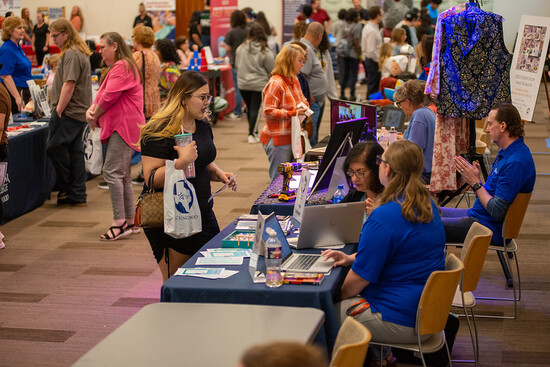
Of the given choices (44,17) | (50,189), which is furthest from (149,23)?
(50,189)

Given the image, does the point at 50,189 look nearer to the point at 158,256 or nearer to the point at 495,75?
the point at 158,256

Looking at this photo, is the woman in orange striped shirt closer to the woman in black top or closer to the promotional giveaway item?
the promotional giveaway item

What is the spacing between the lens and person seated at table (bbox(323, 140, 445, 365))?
2867mm

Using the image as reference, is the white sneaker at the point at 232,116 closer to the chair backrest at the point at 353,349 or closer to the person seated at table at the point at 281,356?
the chair backrest at the point at 353,349

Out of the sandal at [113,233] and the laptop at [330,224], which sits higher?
the laptop at [330,224]

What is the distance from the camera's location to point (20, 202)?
6484 millimetres

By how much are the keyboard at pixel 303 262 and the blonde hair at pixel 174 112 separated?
0.88 meters

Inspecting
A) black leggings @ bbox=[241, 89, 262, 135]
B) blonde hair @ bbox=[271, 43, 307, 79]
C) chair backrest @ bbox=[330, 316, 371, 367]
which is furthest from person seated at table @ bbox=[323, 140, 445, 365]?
black leggings @ bbox=[241, 89, 262, 135]

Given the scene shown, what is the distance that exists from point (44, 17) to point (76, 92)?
472 inches

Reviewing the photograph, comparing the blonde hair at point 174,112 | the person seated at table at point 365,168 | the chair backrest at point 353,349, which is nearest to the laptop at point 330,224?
the person seated at table at point 365,168

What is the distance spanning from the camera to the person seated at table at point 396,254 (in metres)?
2.87

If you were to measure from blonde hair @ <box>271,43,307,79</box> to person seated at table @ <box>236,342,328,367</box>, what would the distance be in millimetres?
4379

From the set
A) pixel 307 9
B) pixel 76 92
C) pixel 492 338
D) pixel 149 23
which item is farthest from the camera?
pixel 149 23

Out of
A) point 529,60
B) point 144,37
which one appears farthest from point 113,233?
point 529,60
